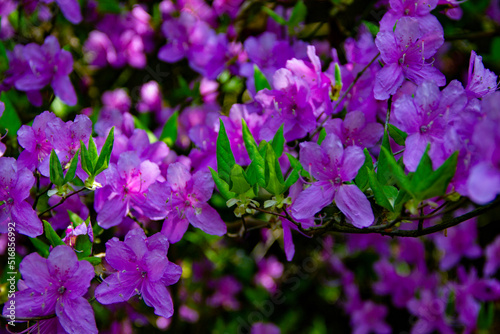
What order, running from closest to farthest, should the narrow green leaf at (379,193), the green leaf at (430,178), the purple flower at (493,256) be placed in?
the green leaf at (430,178), the narrow green leaf at (379,193), the purple flower at (493,256)

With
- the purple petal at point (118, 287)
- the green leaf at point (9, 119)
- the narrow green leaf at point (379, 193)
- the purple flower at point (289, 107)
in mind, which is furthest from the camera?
the green leaf at point (9, 119)

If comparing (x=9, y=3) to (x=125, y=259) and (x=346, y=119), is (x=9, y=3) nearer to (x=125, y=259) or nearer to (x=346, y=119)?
(x=125, y=259)

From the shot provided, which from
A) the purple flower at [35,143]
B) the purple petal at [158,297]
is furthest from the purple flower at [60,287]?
the purple flower at [35,143]

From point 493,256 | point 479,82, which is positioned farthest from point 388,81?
point 493,256

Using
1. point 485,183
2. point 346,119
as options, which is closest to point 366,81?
point 346,119

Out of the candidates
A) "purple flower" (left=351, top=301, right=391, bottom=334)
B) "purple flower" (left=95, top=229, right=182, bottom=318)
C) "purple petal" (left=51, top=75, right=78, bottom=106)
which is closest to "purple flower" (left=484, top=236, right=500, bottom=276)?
→ "purple flower" (left=351, top=301, right=391, bottom=334)

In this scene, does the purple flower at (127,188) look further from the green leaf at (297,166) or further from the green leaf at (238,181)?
the green leaf at (297,166)

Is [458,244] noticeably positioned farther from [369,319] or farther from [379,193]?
[379,193]
